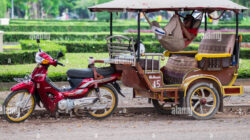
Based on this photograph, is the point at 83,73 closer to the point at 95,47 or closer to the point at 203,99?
the point at 203,99

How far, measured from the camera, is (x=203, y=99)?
24.2 ft

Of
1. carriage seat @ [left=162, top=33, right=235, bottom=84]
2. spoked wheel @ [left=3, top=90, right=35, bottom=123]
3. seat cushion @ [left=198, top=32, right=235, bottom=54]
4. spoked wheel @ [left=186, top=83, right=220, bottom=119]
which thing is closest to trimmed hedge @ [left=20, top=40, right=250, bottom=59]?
seat cushion @ [left=198, top=32, right=235, bottom=54]

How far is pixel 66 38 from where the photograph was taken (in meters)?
22.2

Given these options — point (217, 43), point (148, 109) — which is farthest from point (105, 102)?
point (217, 43)

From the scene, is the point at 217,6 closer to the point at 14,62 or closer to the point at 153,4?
the point at 153,4

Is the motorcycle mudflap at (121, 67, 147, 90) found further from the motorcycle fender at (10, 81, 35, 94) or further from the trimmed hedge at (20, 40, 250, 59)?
the trimmed hedge at (20, 40, 250, 59)

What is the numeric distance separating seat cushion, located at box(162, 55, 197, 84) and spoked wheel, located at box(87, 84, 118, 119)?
1.08m

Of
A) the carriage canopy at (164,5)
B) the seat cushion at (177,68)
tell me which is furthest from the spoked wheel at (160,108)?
the carriage canopy at (164,5)

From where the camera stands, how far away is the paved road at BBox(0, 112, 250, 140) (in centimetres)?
614

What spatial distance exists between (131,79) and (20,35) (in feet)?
55.5

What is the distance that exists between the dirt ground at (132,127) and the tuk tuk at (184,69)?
0.36 m

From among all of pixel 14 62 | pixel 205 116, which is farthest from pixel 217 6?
pixel 14 62

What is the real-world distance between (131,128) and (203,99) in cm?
146

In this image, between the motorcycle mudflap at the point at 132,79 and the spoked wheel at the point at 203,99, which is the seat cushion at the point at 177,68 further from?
the motorcycle mudflap at the point at 132,79
